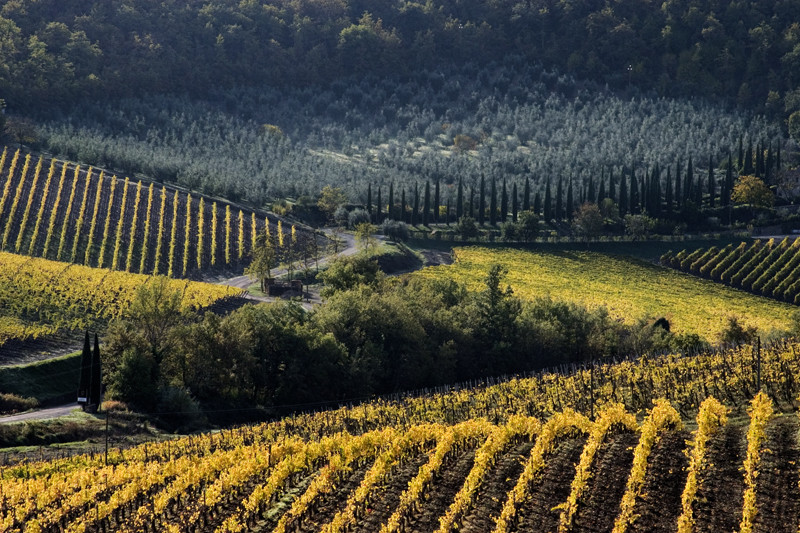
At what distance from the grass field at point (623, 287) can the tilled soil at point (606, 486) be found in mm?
51410

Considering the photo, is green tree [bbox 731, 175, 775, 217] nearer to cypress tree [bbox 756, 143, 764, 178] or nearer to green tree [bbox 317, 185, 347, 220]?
cypress tree [bbox 756, 143, 764, 178]

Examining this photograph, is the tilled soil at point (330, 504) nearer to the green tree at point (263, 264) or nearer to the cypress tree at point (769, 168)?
the green tree at point (263, 264)

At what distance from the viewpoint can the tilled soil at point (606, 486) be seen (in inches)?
1499

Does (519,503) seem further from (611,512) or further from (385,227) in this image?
(385,227)

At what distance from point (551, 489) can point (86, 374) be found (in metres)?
36.8

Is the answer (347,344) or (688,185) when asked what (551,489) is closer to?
(347,344)

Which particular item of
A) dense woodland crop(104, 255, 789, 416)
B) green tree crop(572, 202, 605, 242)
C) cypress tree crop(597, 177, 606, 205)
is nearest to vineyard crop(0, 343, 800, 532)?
dense woodland crop(104, 255, 789, 416)

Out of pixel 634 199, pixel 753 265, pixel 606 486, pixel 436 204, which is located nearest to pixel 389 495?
pixel 606 486

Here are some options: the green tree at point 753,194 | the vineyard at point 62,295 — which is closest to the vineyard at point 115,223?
the vineyard at point 62,295

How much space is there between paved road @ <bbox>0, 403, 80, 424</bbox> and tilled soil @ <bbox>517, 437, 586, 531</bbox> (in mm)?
35803

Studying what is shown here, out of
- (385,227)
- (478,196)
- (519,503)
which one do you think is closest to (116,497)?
(519,503)

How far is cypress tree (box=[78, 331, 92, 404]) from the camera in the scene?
65.8 metres

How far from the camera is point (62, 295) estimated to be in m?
93.6

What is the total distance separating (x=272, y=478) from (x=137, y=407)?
2676 centimetres
